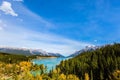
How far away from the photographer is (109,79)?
131m

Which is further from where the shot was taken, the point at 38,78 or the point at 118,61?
the point at 118,61

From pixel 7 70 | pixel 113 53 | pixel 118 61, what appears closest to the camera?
pixel 118 61

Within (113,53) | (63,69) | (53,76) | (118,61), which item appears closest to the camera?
(53,76)

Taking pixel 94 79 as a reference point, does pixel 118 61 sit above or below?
above

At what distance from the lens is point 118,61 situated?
145 m

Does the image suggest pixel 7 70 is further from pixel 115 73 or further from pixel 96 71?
pixel 115 73

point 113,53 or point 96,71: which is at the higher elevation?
point 113,53

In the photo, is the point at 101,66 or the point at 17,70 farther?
the point at 17,70

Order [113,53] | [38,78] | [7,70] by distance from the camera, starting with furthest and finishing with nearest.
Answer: [7,70]
[113,53]
[38,78]

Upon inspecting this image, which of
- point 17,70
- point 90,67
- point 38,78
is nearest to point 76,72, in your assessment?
point 90,67

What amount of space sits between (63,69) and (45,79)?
39.2 m

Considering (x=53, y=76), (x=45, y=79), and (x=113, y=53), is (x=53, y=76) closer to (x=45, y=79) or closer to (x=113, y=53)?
(x=45, y=79)

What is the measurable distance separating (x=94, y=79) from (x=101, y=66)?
453 inches

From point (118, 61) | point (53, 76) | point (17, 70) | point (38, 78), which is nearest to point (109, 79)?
point (118, 61)
